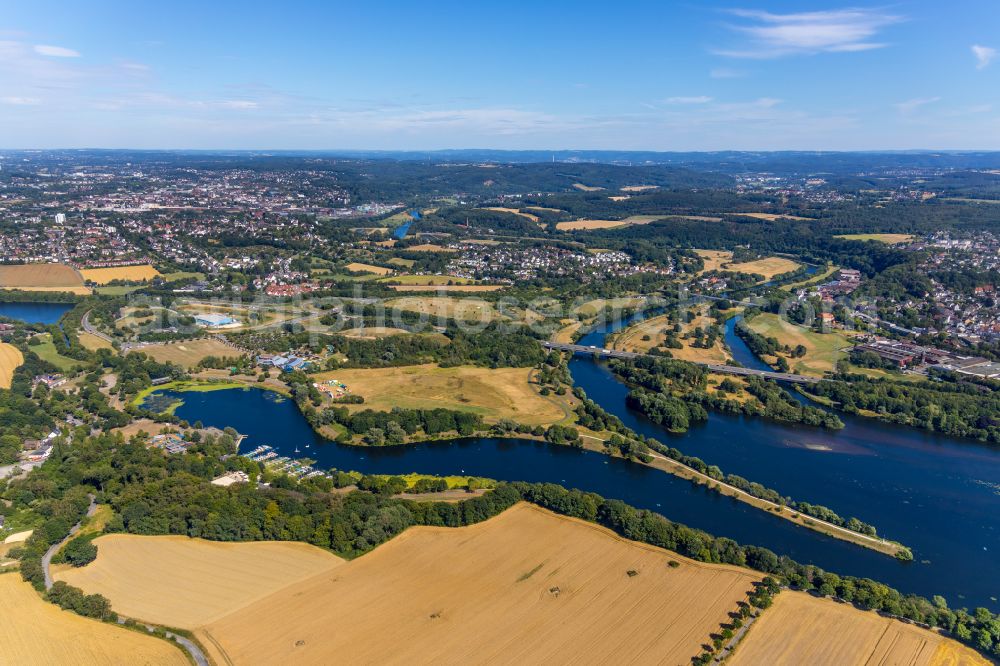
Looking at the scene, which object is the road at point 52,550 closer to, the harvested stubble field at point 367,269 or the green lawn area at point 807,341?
the green lawn area at point 807,341

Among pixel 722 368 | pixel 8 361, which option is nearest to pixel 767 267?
pixel 722 368

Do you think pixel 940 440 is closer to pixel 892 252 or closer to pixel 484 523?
pixel 484 523

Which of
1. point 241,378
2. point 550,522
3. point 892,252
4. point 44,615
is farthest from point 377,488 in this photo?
point 892,252

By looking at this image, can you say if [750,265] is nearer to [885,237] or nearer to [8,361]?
[885,237]

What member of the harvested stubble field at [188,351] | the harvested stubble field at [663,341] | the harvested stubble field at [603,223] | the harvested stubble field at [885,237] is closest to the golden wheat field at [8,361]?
the harvested stubble field at [188,351]

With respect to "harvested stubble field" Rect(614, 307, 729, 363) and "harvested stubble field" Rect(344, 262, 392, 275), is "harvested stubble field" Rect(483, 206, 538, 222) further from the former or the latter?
"harvested stubble field" Rect(614, 307, 729, 363)

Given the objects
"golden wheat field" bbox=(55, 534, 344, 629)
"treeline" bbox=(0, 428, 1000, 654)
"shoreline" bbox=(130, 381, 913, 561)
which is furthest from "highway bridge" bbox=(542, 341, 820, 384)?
"golden wheat field" bbox=(55, 534, 344, 629)
